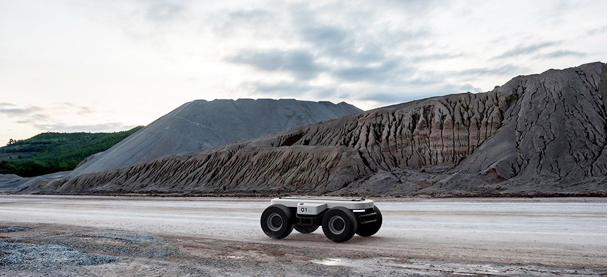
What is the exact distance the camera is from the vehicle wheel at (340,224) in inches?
559

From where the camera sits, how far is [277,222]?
50.6 ft

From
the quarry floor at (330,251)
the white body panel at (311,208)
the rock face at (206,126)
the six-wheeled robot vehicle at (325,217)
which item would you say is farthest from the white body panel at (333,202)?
the rock face at (206,126)

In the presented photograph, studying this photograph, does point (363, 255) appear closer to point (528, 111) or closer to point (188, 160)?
point (528, 111)

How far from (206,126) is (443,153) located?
213 feet

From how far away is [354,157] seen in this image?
2106 inches

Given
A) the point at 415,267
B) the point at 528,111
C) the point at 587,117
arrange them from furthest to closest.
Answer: the point at 528,111 < the point at 587,117 < the point at 415,267

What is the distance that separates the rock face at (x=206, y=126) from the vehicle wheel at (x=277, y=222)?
78.8 metres

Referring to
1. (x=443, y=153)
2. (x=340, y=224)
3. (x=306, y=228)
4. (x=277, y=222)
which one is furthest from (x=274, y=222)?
(x=443, y=153)

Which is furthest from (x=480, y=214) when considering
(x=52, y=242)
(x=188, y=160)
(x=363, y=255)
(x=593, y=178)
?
(x=188, y=160)

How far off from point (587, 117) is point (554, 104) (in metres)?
3.33

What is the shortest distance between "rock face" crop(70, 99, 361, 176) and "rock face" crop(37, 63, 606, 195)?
26.6 meters

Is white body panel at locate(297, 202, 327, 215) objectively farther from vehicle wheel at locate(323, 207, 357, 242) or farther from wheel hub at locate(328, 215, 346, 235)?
wheel hub at locate(328, 215, 346, 235)

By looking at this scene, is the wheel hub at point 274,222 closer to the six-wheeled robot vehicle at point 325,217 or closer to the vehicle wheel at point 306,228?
the six-wheeled robot vehicle at point 325,217

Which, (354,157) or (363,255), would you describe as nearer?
(363,255)
